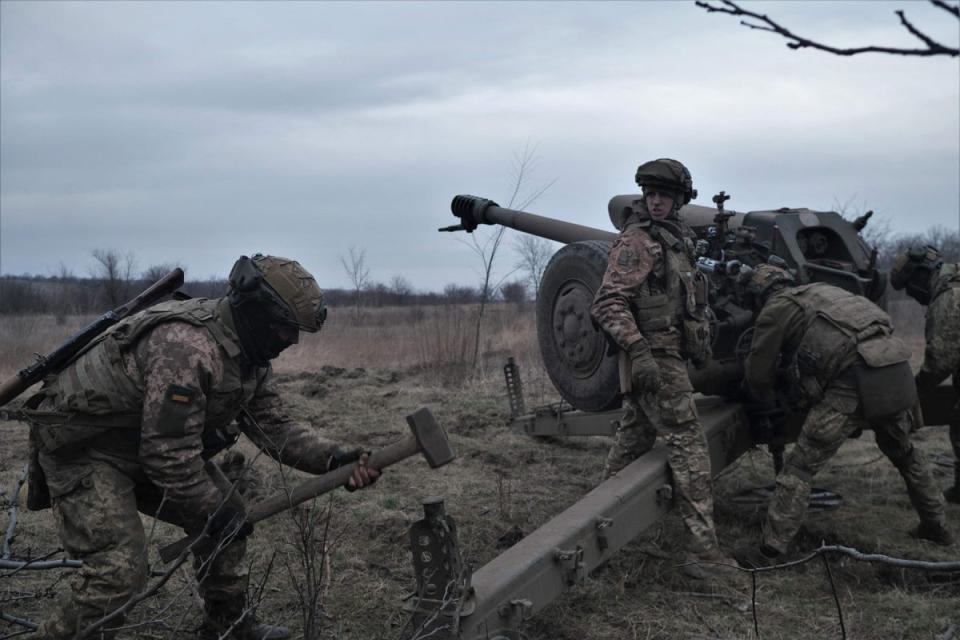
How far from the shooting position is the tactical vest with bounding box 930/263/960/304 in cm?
599

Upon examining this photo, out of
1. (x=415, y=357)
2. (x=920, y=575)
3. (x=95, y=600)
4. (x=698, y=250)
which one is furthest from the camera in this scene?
(x=415, y=357)

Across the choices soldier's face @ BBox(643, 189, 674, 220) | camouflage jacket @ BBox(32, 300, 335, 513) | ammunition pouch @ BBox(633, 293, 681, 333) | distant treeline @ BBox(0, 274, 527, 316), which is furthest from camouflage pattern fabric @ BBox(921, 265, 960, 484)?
distant treeline @ BBox(0, 274, 527, 316)

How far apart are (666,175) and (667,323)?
0.80m

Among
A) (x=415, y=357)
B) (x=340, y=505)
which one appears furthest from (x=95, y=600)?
(x=415, y=357)

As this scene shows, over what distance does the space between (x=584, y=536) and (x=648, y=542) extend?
143 centimetres

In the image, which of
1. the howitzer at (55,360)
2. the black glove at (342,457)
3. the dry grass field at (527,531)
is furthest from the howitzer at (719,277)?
the howitzer at (55,360)

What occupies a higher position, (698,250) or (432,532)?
(698,250)

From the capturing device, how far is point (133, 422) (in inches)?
137

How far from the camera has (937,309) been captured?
5961 millimetres

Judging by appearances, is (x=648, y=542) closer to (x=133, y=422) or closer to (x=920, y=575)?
(x=920, y=575)

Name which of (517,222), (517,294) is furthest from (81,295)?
(517,222)

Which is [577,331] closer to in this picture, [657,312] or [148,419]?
[657,312]

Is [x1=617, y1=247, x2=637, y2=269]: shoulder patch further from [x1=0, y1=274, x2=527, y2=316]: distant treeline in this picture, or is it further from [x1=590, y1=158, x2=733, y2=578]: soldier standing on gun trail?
[x1=0, y1=274, x2=527, y2=316]: distant treeline

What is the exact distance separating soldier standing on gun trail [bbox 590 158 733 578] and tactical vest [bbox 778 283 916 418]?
0.64 metres
